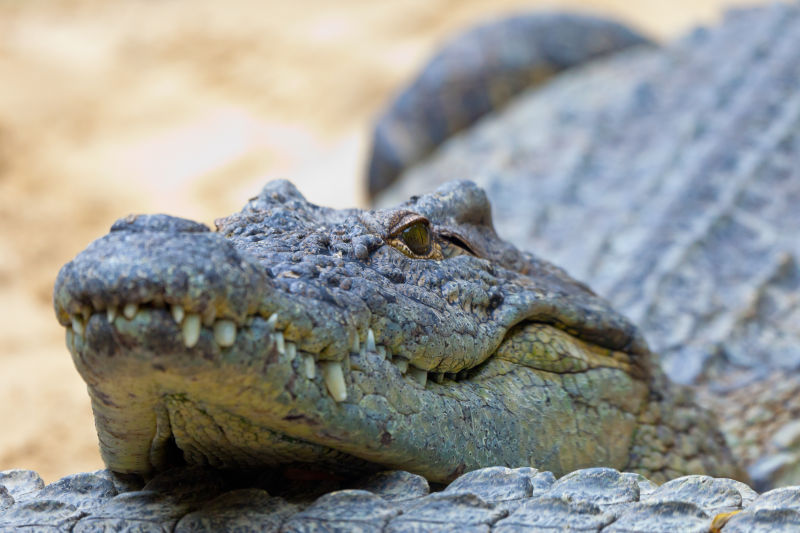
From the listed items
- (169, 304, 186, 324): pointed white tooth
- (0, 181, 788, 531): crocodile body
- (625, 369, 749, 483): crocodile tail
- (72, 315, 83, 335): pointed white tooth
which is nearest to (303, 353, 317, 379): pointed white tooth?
(0, 181, 788, 531): crocodile body

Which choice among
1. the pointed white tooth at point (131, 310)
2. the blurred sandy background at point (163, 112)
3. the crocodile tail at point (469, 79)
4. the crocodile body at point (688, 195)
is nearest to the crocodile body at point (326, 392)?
the pointed white tooth at point (131, 310)

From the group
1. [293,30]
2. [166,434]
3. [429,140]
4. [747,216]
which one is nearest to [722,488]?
[166,434]

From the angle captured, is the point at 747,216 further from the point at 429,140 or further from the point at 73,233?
Result: the point at 73,233

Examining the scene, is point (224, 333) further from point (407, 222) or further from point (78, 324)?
point (407, 222)

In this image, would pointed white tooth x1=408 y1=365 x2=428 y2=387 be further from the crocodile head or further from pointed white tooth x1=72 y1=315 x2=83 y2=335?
pointed white tooth x1=72 y1=315 x2=83 y2=335

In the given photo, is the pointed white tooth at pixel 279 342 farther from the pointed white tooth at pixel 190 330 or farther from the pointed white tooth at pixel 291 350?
the pointed white tooth at pixel 190 330
